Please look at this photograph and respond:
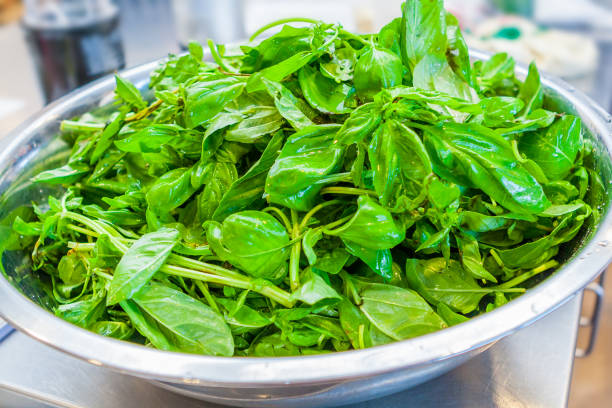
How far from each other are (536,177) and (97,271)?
42 cm

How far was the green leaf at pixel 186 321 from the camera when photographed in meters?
0.47

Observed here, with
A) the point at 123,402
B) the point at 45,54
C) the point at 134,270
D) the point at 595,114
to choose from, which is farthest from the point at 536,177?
the point at 45,54

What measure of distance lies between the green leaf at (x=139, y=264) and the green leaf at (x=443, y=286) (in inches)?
8.9

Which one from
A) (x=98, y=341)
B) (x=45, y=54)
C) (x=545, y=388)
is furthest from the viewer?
(x=45, y=54)

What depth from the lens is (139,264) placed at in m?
0.48

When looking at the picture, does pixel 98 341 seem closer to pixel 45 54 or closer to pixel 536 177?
pixel 536 177

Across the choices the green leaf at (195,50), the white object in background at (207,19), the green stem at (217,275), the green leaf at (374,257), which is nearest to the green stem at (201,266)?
the green stem at (217,275)

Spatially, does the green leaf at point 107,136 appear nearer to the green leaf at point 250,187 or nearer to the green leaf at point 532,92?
the green leaf at point 250,187

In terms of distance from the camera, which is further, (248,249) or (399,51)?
(399,51)

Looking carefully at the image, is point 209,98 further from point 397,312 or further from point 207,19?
point 207,19

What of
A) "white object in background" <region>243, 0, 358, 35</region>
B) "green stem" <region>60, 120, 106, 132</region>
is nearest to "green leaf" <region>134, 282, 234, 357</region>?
"green stem" <region>60, 120, 106, 132</region>

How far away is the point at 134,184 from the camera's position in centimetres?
63

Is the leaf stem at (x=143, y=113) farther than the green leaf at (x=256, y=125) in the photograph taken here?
Yes

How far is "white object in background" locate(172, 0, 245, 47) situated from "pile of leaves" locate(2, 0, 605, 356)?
0.89 metres
